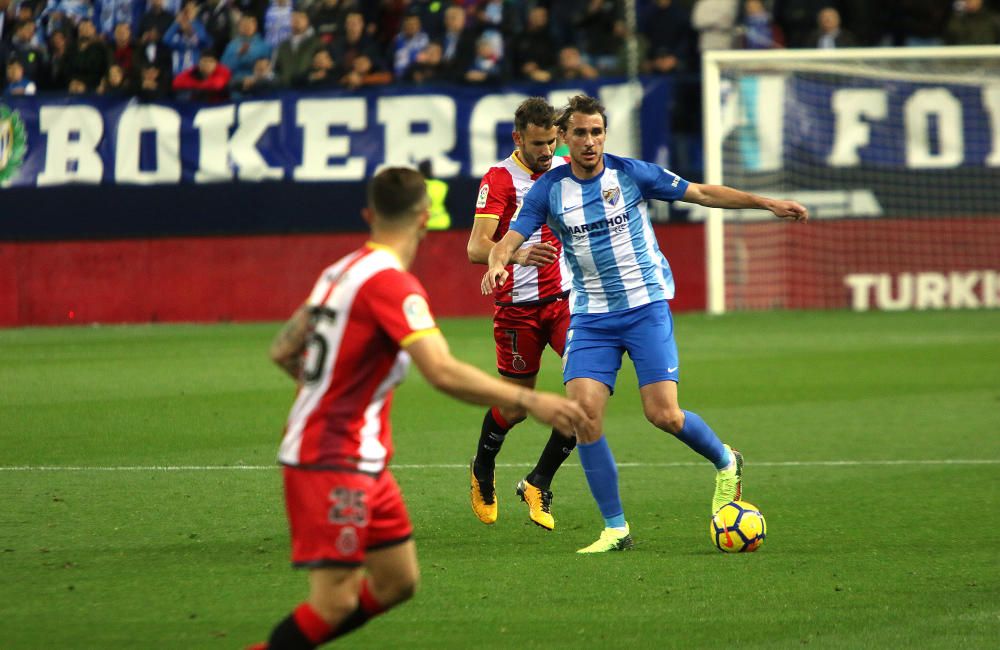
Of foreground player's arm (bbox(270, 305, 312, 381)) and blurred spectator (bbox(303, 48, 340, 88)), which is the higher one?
blurred spectator (bbox(303, 48, 340, 88))

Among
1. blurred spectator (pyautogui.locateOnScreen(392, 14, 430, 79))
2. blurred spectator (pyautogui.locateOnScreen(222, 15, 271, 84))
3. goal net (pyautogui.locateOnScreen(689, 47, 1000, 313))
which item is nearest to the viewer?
goal net (pyautogui.locateOnScreen(689, 47, 1000, 313))

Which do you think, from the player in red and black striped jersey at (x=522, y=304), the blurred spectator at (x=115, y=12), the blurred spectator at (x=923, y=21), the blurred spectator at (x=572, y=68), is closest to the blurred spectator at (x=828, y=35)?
the blurred spectator at (x=923, y=21)

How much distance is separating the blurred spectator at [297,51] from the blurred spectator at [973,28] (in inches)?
334

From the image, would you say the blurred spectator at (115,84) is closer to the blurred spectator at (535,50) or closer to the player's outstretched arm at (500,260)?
the blurred spectator at (535,50)

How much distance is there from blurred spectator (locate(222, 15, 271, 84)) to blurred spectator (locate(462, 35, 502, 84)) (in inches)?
112

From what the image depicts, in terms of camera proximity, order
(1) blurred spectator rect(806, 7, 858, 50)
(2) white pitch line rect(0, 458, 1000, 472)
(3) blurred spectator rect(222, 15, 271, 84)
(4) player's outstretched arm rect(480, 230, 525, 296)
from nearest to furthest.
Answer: (4) player's outstretched arm rect(480, 230, 525, 296) < (2) white pitch line rect(0, 458, 1000, 472) < (1) blurred spectator rect(806, 7, 858, 50) < (3) blurred spectator rect(222, 15, 271, 84)

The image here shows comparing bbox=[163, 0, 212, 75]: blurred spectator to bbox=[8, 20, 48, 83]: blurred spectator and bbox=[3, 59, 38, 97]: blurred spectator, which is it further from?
bbox=[3, 59, 38, 97]: blurred spectator

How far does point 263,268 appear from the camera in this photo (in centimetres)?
2048

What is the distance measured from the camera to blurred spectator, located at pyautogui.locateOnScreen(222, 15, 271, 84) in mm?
Result: 20812

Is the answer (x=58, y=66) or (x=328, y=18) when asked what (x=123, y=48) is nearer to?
(x=58, y=66)

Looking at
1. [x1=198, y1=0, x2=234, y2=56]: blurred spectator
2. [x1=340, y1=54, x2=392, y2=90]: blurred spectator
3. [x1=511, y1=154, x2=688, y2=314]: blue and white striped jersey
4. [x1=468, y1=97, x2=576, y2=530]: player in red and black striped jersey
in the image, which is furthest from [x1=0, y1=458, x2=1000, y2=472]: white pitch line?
[x1=198, y1=0, x2=234, y2=56]: blurred spectator

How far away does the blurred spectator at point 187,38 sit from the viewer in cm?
2095

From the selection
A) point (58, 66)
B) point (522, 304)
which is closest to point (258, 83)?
point (58, 66)

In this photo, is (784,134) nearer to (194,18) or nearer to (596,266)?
(194,18)
